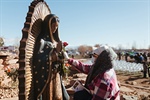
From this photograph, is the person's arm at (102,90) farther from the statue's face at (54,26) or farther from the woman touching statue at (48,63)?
the statue's face at (54,26)

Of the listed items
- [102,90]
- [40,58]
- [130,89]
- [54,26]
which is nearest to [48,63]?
[40,58]

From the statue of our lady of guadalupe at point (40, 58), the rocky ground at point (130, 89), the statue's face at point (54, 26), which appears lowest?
the rocky ground at point (130, 89)

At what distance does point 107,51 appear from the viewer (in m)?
2.43

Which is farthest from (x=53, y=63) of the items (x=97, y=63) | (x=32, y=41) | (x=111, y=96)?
(x=111, y=96)

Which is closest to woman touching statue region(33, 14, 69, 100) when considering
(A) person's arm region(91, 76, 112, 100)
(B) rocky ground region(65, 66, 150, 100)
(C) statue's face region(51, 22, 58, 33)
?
(C) statue's face region(51, 22, 58, 33)

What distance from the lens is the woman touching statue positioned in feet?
7.81

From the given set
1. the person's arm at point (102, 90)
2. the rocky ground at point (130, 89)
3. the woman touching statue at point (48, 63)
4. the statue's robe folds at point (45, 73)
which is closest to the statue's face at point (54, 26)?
the woman touching statue at point (48, 63)

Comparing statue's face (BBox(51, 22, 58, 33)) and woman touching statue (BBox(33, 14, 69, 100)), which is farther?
statue's face (BBox(51, 22, 58, 33))

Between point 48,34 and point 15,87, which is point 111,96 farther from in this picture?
point 15,87

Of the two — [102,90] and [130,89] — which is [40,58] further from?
[130,89]

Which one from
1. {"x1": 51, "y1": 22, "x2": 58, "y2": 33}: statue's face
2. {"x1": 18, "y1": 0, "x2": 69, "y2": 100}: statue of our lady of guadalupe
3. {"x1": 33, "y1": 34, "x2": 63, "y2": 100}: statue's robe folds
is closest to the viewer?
{"x1": 18, "y1": 0, "x2": 69, "y2": 100}: statue of our lady of guadalupe

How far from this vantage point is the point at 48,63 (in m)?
2.40

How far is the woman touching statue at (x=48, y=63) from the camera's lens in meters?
2.38

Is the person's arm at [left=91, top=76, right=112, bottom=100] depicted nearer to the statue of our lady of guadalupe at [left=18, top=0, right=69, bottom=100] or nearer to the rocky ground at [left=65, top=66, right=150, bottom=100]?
the statue of our lady of guadalupe at [left=18, top=0, right=69, bottom=100]
